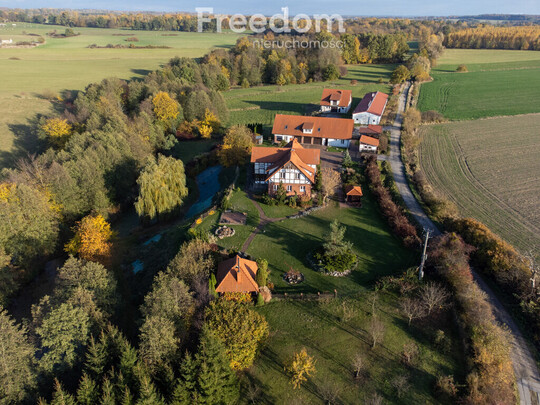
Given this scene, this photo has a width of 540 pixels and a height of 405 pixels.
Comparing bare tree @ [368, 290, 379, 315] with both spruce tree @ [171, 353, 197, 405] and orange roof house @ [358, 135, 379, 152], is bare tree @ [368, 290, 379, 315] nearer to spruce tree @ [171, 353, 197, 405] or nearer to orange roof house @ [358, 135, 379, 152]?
spruce tree @ [171, 353, 197, 405]

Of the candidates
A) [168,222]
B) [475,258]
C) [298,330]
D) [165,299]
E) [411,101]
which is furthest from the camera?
[411,101]

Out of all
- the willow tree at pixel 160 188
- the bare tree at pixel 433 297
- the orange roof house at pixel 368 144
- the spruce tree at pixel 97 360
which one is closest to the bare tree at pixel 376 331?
the bare tree at pixel 433 297

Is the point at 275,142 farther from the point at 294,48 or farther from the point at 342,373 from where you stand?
the point at 294,48

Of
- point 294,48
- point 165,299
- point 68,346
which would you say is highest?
point 294,48

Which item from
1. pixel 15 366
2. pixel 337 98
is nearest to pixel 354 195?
pixel 15 366

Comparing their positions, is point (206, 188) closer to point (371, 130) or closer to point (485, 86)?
point (371, 130)

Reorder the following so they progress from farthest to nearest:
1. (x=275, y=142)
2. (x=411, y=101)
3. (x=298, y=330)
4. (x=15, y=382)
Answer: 1. (x=411, y=101)
2. (x=275, y=142)
3. (x=298, y=330)
4. (x=15, y=382)

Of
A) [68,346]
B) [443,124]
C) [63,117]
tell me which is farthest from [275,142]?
[68,346]
